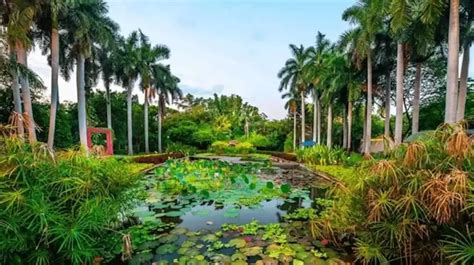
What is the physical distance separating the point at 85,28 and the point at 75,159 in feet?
48.5

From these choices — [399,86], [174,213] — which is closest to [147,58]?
[399,86]

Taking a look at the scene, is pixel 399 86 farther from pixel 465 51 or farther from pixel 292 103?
pixel 292 103

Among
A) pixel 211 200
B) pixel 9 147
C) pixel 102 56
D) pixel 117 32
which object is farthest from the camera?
pixel 102 56

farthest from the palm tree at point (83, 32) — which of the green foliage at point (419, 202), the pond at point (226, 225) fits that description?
the green foliage at point (419, 202)

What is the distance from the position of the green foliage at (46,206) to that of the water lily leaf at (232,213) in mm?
3220

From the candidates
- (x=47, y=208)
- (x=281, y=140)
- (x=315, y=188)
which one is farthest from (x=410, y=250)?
(x=281, y=140)

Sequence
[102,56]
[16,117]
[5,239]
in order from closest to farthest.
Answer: [5,239]
[16,117]
[102,56]

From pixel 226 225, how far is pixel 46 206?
3.48 metres

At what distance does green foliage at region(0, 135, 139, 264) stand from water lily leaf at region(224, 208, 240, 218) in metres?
3.22

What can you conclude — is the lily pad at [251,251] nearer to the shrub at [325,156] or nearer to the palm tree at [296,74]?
the shrub at [325,156]

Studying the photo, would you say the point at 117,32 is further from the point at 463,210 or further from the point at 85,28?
the point at 463,210

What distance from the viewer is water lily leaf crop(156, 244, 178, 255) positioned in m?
4.71

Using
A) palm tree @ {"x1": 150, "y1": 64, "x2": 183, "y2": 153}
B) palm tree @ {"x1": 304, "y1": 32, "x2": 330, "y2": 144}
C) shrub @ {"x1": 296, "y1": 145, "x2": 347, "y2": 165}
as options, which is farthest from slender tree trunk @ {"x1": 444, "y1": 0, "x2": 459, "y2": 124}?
palm tree @ {"x1": 150, "y1": 64, "x2": 183, "y2": 153}

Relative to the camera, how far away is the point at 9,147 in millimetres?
3766
